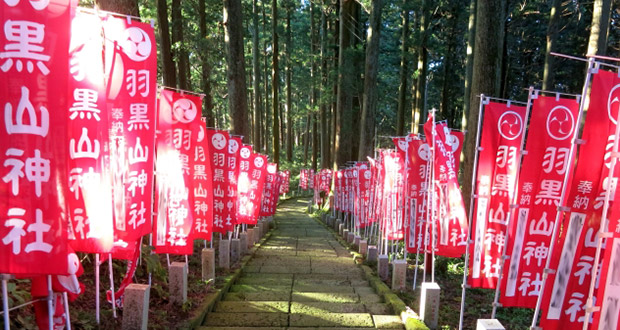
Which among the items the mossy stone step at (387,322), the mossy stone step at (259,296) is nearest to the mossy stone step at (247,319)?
the mossy stone step at (259,296)

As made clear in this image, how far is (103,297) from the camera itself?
4.75m

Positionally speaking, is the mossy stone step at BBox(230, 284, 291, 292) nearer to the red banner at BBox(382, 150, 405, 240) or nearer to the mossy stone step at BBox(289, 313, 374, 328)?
the mossy stone step at BBox(289, 313, 374, 328)

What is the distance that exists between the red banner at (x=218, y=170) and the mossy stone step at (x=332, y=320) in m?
3.06

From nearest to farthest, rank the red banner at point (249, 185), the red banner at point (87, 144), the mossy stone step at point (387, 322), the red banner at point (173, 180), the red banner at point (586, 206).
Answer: the red banner at point (586, 206) < the red banner at point (87, 144) < the mossy stone step at point (387, 322) < the red banner at point (173, 180) < the red banner at point (249, 185)

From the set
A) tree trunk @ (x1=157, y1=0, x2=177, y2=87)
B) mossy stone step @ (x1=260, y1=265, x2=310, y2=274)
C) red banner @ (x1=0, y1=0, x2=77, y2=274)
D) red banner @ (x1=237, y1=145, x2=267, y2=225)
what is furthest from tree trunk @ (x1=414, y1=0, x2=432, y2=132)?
red banner @ (x1=0, y1=0, x2=77, y2=274)

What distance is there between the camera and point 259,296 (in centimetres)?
622

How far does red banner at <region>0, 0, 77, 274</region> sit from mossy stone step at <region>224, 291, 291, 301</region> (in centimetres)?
388

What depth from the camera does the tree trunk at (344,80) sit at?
58.1 feet

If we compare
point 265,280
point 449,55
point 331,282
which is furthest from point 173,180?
point 449,55

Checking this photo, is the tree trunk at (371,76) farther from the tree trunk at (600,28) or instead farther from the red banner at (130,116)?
the red banner at (130,116)

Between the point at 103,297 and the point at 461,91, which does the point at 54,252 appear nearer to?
the point at 103,297

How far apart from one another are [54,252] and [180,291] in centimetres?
272

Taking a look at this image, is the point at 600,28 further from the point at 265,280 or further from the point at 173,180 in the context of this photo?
the point at 173,180

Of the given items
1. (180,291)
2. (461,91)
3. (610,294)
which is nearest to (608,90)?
(610,294)
